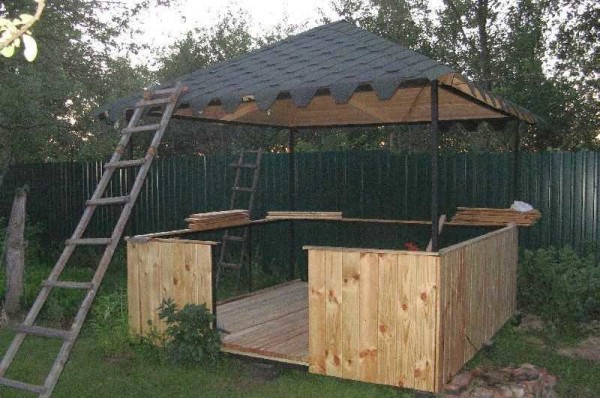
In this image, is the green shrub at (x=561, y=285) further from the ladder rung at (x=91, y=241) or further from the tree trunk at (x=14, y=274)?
Result: the tree trunk at (x=14, y=274)

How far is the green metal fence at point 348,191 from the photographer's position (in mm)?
8367

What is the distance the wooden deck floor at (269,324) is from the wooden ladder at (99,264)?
1490mm

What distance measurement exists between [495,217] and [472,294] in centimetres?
239

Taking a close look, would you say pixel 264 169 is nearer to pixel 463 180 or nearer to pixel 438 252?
pixel 463 180

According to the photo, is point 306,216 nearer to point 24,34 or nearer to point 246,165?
point 246,165

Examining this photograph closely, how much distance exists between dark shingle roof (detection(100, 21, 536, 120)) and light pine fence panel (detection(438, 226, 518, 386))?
1446 millimetres

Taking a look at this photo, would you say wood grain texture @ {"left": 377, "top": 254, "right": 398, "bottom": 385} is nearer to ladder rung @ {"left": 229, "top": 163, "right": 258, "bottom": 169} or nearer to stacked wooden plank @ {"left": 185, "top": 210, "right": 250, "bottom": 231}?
stacked wooden plank @ {"left": 185, "top": 210, "right": 250, "bottom": 231}

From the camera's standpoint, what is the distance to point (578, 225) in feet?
27.0

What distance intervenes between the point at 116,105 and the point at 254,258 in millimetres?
→ 4823

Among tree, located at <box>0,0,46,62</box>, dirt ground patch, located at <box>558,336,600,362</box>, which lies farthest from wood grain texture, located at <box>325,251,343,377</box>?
tree, located at <box>0,0,46,62</box>

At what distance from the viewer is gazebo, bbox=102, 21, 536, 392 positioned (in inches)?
187

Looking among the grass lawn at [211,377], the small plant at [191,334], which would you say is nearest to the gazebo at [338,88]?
the grass lawn at [211,377]

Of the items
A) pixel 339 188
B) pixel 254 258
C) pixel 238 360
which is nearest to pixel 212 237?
pixel 254 258

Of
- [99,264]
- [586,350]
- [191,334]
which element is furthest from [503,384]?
[99,264]
